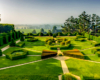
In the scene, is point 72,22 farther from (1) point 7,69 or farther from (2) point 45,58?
(1) point 7,69

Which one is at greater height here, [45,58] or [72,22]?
[72,22]

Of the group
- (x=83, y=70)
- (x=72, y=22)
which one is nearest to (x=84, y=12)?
(x=72, y=22)

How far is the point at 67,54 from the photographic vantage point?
21.5 meters

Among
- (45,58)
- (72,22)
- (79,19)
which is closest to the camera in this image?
(45,58)

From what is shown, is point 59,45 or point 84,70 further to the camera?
point 59,45

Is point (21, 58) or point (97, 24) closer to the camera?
point (21, 58)

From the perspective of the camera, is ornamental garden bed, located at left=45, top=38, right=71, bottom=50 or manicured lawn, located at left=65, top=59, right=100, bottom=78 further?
ornamental garden bed, located at left=45, top=38, right=71, bottom=50

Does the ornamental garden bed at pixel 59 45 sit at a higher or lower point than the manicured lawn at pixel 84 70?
higher

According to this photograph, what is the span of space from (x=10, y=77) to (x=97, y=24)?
2523 inches

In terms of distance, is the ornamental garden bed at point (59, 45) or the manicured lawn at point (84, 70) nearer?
the manicured lawn at point (84, 70)

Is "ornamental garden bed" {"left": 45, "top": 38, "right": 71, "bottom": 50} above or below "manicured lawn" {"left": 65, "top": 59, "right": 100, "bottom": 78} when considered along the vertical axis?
Answer: above

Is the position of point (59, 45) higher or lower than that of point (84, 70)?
higher

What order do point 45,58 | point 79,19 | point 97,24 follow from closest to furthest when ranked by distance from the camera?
point 45,58 → point 97,24 → point 79,19

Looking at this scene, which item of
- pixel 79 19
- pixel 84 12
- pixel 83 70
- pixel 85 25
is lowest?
pixel 83 70
